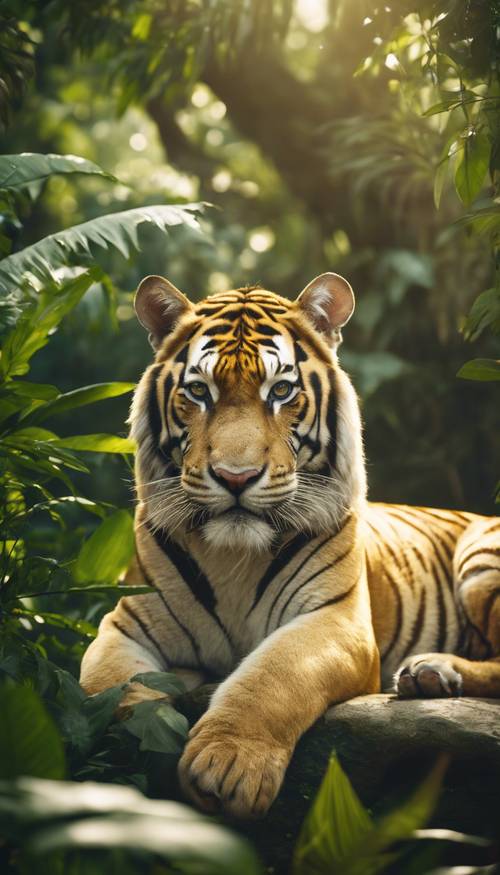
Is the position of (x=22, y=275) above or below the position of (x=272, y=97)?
below

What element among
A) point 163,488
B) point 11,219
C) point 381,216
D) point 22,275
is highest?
point 381,216

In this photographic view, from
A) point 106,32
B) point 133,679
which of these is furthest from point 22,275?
point 106,32

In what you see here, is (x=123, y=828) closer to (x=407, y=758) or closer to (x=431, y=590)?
(x=407, y=758)

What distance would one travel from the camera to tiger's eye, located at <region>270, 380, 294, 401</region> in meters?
3.04

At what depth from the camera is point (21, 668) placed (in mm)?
2609

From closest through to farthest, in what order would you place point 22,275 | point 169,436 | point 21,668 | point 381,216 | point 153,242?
point 21,668 < point 169,436 < point 22,275 < point 381,216 < point 153,242

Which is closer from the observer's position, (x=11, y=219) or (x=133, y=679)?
(x=133, y=679)

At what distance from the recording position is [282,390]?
→ 3059 millimetres

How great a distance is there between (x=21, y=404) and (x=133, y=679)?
0.90m

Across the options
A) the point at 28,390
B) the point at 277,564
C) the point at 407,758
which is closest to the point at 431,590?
the point at 277,564

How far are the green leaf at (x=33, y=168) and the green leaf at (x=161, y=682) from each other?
1860mm

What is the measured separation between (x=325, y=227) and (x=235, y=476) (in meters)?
6.66

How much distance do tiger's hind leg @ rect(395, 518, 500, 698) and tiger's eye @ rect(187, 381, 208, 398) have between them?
1138mm

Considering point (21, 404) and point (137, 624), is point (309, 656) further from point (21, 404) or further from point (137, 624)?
point (21, 404)
